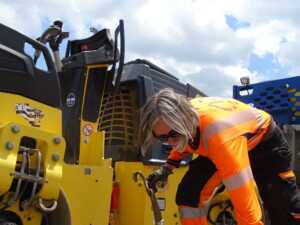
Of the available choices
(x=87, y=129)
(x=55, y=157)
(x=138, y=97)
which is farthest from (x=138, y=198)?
(x=55, y=157)

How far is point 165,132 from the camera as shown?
226 cm

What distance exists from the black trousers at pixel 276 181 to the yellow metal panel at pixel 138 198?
1.02 meters

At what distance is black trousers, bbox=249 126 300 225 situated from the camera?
2721mm

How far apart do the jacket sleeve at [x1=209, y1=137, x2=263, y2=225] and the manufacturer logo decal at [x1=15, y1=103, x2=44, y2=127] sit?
1.26 metres

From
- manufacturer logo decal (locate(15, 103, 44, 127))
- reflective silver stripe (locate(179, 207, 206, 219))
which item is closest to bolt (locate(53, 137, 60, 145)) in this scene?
manufacturer logo decal (locate(15, 103, 44, 127))

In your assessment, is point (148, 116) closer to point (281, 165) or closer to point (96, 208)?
point (281, 165)

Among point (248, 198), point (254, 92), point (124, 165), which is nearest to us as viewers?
point (248, 198)

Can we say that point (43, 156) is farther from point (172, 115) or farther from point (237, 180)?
point (237, 180)

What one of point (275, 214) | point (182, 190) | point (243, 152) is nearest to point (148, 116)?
point (243, 152)

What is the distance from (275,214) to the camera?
2.79 m

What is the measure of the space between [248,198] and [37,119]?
4.80 ft

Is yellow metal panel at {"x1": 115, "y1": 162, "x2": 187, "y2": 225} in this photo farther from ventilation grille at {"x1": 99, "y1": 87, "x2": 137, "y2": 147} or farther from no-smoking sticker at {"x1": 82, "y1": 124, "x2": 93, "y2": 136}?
no-smoking sticker at {"x1": 82, "y1": 124, "x2": 93, "y2": 136}

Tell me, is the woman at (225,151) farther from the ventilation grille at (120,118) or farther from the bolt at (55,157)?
the ventilation grille at (120,118)

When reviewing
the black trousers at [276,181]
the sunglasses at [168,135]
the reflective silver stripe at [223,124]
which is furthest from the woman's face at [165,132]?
the black trousers at [276,181]
